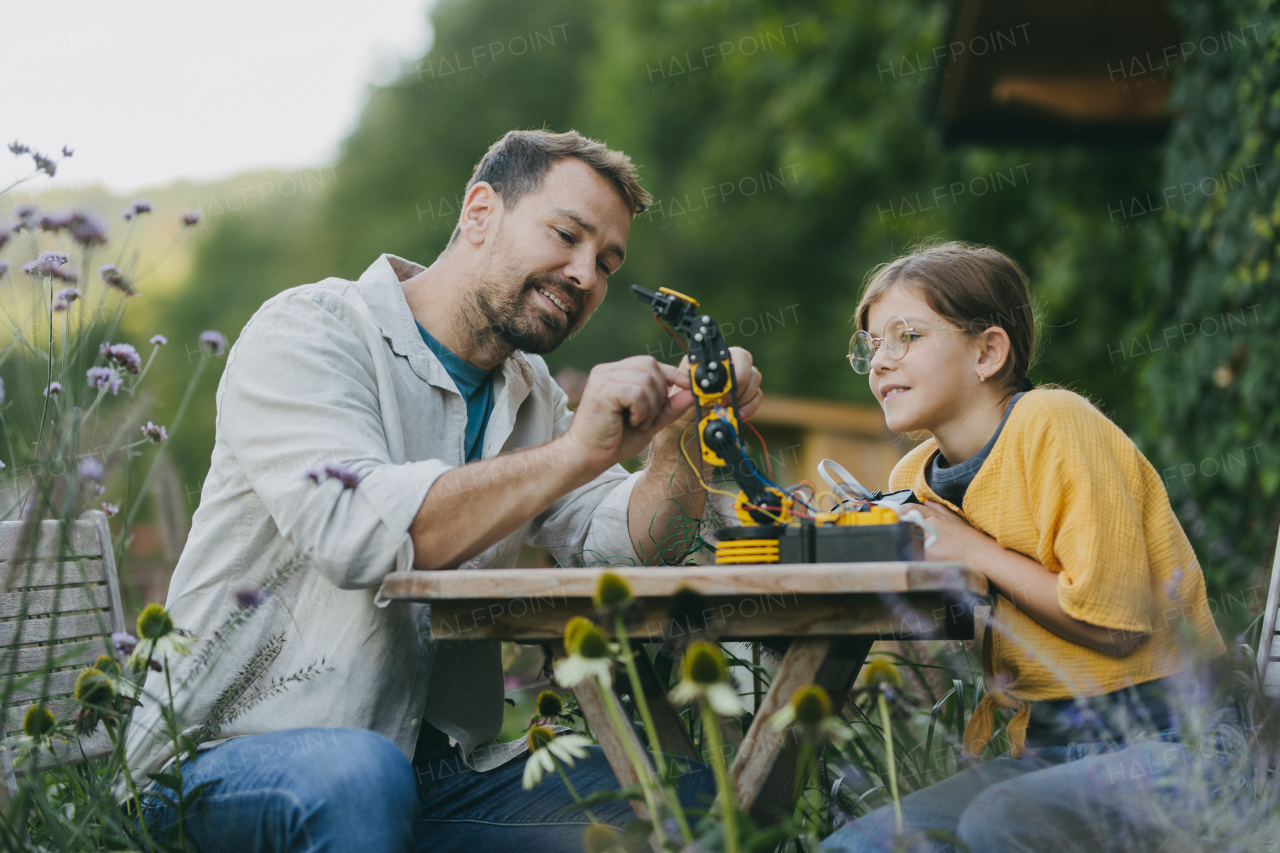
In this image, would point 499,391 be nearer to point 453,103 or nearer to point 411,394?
point 411,394

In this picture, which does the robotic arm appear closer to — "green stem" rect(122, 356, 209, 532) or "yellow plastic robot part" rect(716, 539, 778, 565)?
"yellow plastic robot part" rect(716, 539, 778, 565)

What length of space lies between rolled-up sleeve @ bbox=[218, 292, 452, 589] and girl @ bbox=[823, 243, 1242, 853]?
87 cm

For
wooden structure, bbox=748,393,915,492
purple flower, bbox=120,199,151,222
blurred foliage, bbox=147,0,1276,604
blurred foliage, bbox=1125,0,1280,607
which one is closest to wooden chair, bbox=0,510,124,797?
purple flower, bbox=120,199,151,222

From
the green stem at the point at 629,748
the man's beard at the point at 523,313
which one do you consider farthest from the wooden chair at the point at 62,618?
the green stem at the point at 629,748

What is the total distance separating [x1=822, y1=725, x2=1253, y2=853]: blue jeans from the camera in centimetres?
147

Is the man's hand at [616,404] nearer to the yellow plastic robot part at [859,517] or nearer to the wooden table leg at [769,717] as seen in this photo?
the yellow plastic robot part at [859,517]

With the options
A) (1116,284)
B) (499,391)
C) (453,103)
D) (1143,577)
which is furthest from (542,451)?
(453,103)

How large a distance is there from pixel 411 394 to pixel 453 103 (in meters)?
20.3

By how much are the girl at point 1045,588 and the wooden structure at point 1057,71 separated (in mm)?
3296

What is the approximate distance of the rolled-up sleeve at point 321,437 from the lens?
173 cm

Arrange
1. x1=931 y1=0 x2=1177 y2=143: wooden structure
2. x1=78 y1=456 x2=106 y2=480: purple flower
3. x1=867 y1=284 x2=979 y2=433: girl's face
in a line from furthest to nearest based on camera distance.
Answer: x1=931 y1=0 x2=1177 y2=143: wooden structure, x1=867 y1=284 x2=979 y2=433: girl's face, x1=78 y1=456 x2=106 y2=480: purple flower

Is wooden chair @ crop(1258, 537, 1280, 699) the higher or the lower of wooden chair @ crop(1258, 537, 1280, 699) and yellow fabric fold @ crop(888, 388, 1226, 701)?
the lower

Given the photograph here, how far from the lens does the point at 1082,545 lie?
5.88 feet

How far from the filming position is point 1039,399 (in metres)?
1.98
